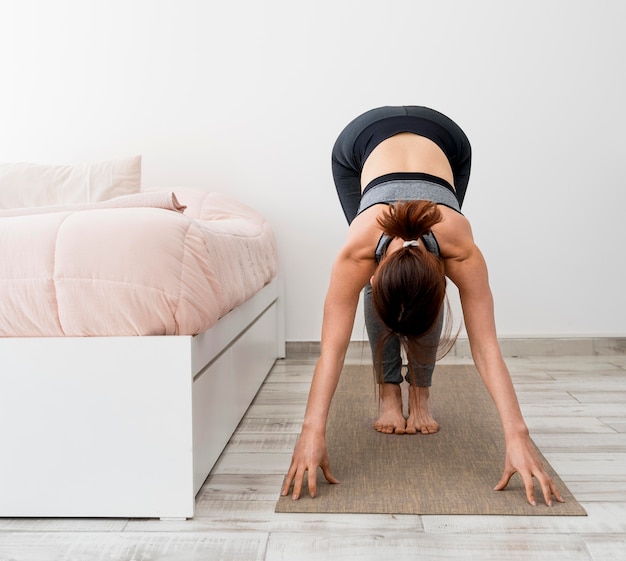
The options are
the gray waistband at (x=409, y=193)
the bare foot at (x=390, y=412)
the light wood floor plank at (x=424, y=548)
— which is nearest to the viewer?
the light wood floor plank at (x=424, y=548)

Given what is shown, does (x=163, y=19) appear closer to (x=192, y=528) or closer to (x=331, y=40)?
(x=331, y=40)

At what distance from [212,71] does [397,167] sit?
160 centimetres

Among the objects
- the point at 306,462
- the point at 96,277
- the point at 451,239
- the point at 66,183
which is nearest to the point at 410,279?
the point at 451,239

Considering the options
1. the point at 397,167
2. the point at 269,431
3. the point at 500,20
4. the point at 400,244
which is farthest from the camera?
the point at 500,20

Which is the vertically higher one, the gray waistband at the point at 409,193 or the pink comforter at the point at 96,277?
the gray waistband at the point at 409,193

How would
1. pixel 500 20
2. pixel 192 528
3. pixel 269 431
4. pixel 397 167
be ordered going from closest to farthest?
pixel 192 528 < pixel 397 167 < pixel 269 431 < pixel 500 20

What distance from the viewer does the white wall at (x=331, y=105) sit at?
119 inches

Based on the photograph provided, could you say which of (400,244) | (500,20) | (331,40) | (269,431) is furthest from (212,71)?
(400,244)

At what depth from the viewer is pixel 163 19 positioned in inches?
122

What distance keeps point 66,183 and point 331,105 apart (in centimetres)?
111

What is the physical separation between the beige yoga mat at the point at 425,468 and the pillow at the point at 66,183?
1.16m

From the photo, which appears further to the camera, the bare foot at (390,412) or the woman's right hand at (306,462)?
the bare foot at (390,412)

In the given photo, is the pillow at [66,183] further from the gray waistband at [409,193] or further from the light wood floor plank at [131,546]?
the light wood floor plank at [131,546]

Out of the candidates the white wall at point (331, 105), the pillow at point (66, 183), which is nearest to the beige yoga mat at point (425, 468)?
the white wall at point (331, 105)
